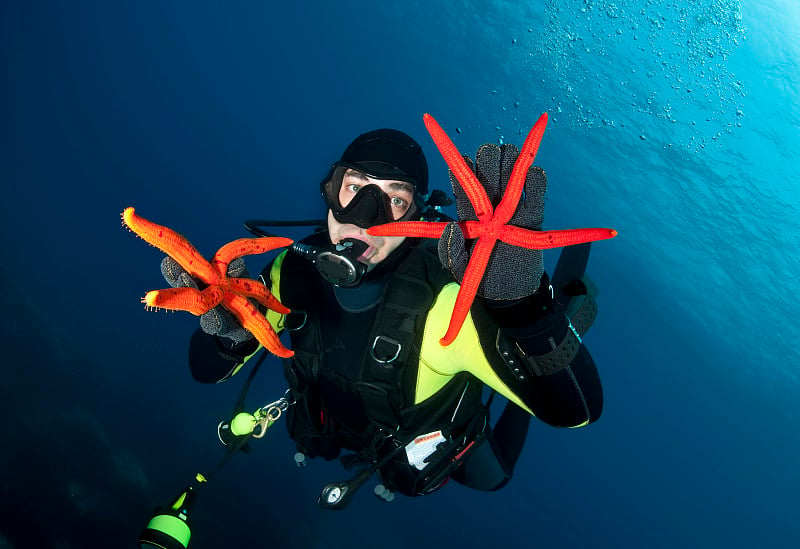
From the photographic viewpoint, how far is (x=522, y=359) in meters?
1.98

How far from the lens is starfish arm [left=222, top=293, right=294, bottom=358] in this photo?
5.86ft

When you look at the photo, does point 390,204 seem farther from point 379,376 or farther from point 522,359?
point 522,359

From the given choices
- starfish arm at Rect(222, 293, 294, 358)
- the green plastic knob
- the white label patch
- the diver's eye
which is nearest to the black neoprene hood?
the diver's eye

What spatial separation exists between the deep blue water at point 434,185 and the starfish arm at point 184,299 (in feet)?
20.2

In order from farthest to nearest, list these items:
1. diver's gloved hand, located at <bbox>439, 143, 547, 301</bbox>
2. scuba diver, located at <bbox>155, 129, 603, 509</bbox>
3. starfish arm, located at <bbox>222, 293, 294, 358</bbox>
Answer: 1. scuba diver, located at <bbox>155, 129, 603, 509</bbox>
2. starfish arm, located at <bbox>222, 293, 294, 358</bbox>
3. diver's gloved hand, located at <bbox>439, 143, 547, 301</bbox>

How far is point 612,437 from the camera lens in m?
29.8

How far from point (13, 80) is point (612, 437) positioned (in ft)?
154

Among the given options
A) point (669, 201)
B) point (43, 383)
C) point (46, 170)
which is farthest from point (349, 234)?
point (46, 170)

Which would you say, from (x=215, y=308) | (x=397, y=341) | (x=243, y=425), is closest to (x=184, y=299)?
(x=215, y=308)

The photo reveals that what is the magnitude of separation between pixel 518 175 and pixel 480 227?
233mm

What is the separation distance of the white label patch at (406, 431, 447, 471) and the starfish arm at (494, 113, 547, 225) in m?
2.09

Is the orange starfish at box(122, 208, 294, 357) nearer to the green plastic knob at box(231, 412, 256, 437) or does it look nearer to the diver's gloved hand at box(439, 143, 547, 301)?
the diver's gloved hand at box(439, 143, 547, 301)

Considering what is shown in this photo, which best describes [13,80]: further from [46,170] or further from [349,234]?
[349,234]

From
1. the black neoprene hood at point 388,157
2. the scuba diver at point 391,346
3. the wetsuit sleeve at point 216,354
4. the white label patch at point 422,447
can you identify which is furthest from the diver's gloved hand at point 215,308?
the white label patch at point 422,447
